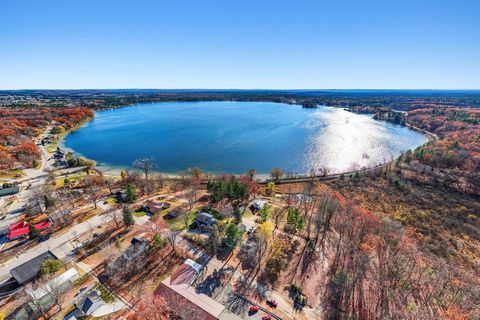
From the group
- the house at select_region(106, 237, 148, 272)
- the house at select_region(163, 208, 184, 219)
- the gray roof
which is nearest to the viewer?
the house at select_region(106, 237, 148, 272)

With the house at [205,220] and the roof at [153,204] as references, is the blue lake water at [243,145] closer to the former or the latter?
the roof at [153,204]

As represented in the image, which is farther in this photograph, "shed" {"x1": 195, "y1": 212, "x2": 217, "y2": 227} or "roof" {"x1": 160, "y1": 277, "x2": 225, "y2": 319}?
"shed" {"x1": 195, "y1": 212, "x2": 217, "y2": 227}

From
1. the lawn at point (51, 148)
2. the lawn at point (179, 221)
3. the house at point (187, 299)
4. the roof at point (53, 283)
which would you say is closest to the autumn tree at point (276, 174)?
the lawn at point (179, 221)

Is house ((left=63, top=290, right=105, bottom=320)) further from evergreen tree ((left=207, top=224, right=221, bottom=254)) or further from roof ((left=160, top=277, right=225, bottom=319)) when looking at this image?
evergreen tree ((left=207, top=224, right=221, bottom=254))

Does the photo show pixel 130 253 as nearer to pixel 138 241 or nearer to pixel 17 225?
pixel 138 241

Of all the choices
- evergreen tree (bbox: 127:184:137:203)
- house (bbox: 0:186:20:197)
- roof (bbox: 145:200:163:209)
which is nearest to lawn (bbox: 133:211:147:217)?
roof (bbox: 145:200:163:209)

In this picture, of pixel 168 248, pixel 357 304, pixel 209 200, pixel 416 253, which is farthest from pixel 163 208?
pixel 416 253

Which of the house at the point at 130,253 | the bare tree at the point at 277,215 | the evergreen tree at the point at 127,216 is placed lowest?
the bare tree at the point at 277,215
